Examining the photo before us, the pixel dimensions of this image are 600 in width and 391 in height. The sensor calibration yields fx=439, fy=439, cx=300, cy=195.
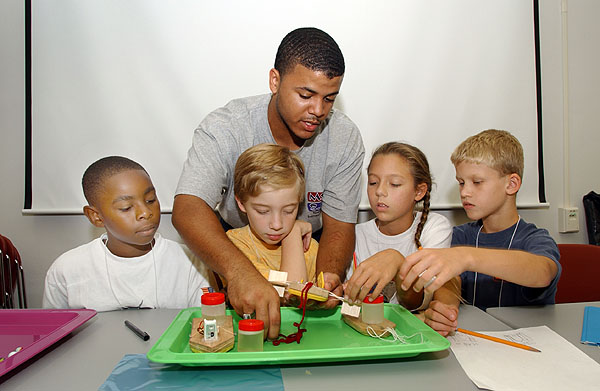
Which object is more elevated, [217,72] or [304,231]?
[217,72]

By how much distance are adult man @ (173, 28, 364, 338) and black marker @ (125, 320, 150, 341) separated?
248 mm

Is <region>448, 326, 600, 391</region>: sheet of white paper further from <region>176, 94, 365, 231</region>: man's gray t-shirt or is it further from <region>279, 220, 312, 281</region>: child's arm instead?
<region>176, 94, 365, 231</region>: man's gray t-shirt

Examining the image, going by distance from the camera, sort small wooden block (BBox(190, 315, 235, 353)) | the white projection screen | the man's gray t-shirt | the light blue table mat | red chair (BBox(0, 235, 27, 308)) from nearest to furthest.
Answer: the light blue table mat
small wooden block (BBox(190, 315, 235, 353))
the man's gray t-shirt
red chair (BBox(0, 235, 27, 308))
the white projection screen

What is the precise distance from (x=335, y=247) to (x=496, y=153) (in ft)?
2.55

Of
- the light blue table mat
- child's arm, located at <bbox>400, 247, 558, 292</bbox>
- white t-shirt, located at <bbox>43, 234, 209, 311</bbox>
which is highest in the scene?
child's arm, located at <bbox>400, 247, 558, 292</bbox>

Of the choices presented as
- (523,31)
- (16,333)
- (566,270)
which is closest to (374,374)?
(16,333)

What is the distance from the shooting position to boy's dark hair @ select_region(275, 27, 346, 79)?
145 centimetres

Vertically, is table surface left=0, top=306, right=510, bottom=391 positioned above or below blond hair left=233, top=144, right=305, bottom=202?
below

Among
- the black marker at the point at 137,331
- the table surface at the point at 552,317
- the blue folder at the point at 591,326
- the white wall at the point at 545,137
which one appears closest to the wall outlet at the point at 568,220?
the white wall at the point at 545,137

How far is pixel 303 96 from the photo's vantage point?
1.49 m

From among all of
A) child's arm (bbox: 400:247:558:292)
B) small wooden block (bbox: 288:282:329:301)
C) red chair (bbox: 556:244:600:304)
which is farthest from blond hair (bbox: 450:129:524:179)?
small wooden block (bbox: 288:282:329:301)

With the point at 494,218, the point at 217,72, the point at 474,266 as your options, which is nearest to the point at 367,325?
the point at 474,266

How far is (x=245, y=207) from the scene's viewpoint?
1.61m

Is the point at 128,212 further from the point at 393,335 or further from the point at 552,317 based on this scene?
the point at 552,317
